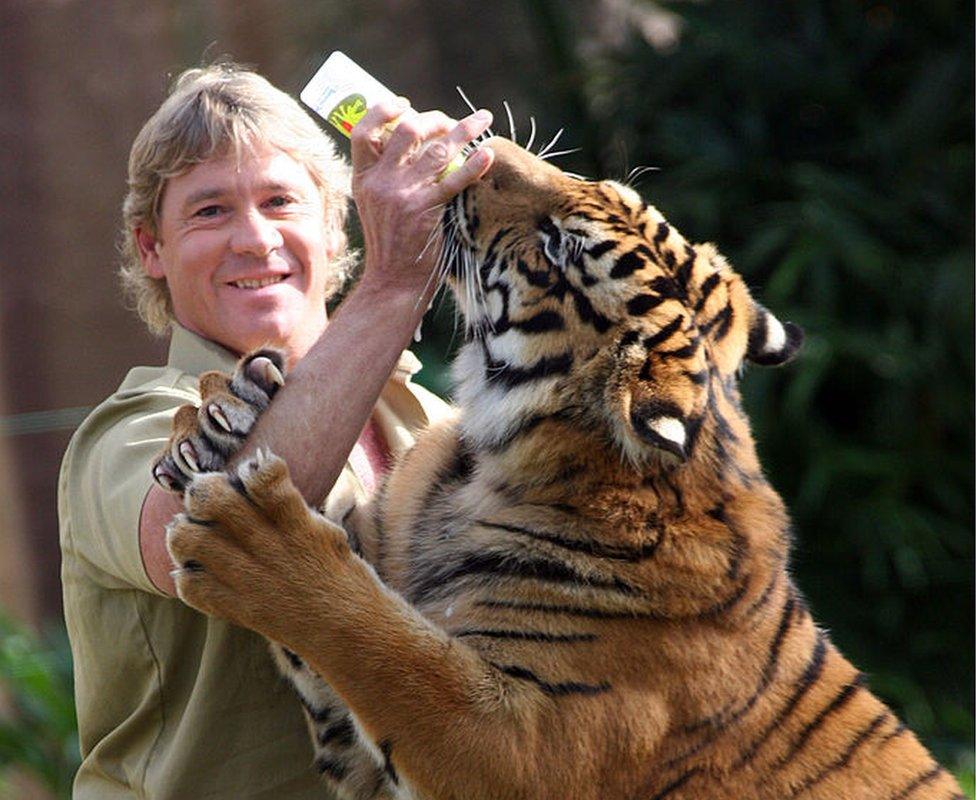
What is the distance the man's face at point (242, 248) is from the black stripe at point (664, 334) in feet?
1.98

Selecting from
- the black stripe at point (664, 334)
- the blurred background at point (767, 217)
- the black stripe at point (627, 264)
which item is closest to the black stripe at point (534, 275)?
the black stripe at point (627, 264)

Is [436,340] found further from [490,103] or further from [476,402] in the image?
[476,402]

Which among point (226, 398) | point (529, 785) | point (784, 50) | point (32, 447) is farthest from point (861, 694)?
point (784, 50)

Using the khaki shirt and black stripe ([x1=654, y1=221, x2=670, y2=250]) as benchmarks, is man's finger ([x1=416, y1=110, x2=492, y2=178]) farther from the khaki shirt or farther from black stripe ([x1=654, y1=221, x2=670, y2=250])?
the khaki shirt

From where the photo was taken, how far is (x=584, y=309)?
7.63ft

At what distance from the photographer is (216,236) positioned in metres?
2.43

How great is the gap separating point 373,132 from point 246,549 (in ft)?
1.98

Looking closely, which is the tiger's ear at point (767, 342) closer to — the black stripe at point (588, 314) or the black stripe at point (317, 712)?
the black stripe at point (588, 314)

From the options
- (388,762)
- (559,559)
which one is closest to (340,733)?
(388,762)

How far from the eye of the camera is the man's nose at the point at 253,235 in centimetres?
241

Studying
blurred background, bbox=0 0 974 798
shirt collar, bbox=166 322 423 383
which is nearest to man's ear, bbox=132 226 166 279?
shirt collar, bbox=166 322 423 383

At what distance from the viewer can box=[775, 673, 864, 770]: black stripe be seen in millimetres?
2344

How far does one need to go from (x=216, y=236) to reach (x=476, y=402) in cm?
49

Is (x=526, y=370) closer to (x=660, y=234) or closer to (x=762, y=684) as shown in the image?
(x=660, y=234)
